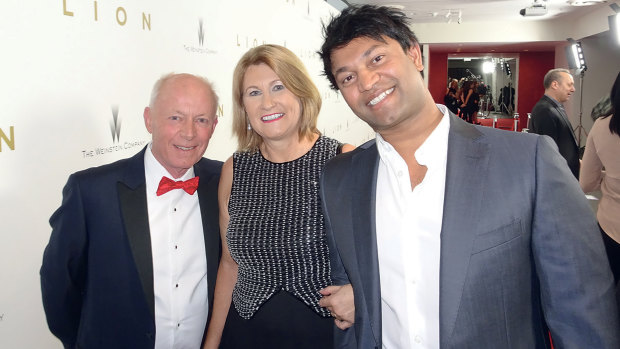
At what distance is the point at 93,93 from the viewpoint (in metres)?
1.96

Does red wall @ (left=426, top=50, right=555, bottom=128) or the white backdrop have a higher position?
red wall @ (left=426, top=50, right=555, bottom=128)

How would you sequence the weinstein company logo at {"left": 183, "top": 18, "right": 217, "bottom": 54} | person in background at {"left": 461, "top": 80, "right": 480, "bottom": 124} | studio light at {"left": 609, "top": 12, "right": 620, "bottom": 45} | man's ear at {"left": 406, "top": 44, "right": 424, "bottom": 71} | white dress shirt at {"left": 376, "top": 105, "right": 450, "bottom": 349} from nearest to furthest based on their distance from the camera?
white dress shirt at {"left": 376, "top": 105, "right": 450, "bottom": 349} → man's ear at {"left": 406, "top": 44, "right": 424, "bottom": 71} → the weinstein company logo at {"left": 183, "top": 18, "right": 217, "bottom": 54} → studio light at {"left": 609, "top": 12, "right": 620, "bottom": 45} → person in background at {"left": 461, "top": 80, "right": 480, "bottom": 124}

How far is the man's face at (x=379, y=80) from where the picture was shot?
137 centimetres

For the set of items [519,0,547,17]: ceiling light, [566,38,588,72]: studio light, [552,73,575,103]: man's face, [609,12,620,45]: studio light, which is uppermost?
[519,0,547,17]: ceiling light

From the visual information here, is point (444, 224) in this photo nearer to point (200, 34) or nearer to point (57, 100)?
point (57, 100)

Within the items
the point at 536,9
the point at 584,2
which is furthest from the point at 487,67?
the point at 536,9

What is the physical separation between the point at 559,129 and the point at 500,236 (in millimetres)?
4575

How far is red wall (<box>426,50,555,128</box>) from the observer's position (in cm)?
1581

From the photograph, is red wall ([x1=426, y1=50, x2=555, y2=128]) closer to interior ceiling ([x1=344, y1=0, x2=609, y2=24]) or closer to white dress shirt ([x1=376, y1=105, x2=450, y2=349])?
interior ceiling ([x1=344, y1=0, x2=609, y2=24])

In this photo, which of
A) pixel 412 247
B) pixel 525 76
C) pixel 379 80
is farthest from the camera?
pixel 525 76

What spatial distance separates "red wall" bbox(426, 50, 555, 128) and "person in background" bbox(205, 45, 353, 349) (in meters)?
14.6

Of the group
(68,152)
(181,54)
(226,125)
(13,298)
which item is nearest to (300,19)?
(226,125)

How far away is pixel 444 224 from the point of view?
1.21 metres

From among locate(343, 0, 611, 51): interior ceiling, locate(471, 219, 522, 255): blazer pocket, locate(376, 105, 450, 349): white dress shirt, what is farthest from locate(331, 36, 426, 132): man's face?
locate(343, 0, 611, 51): interior ceiling
